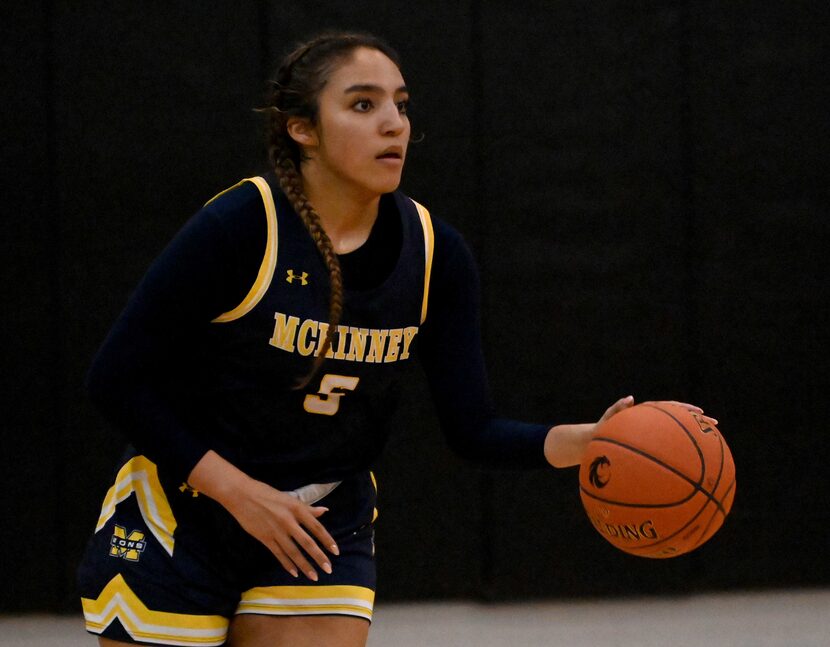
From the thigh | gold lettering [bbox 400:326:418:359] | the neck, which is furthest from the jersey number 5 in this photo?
the thigh

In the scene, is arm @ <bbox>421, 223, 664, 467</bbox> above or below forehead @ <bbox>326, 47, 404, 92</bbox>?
below

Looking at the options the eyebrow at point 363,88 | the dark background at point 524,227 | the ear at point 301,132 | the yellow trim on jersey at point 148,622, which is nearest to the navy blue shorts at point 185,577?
the yellow trim on jersey at point 148,622

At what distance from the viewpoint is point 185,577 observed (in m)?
1.91

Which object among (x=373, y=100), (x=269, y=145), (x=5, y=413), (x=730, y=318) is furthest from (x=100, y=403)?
(x=730, y=318)

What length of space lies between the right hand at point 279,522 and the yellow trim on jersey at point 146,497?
189 millimetres

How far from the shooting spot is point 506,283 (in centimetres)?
411

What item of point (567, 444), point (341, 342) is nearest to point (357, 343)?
point (341, 342)

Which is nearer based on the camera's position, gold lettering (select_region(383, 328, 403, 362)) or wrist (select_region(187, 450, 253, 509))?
wrist (select_region(187, 450, 253, 509))

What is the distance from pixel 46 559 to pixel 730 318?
2.68 meters

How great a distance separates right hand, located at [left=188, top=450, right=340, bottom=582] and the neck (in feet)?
1.50

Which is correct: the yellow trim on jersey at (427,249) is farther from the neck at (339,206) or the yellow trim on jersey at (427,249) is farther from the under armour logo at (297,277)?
the under armour logo at (297,277)

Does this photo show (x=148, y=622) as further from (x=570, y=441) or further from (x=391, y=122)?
(x=391, y=122)

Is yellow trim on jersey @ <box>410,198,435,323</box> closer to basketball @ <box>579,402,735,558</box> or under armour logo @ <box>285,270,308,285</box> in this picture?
under armour logo @ <box>285,270,308,285</box>

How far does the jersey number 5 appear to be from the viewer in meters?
1.94
